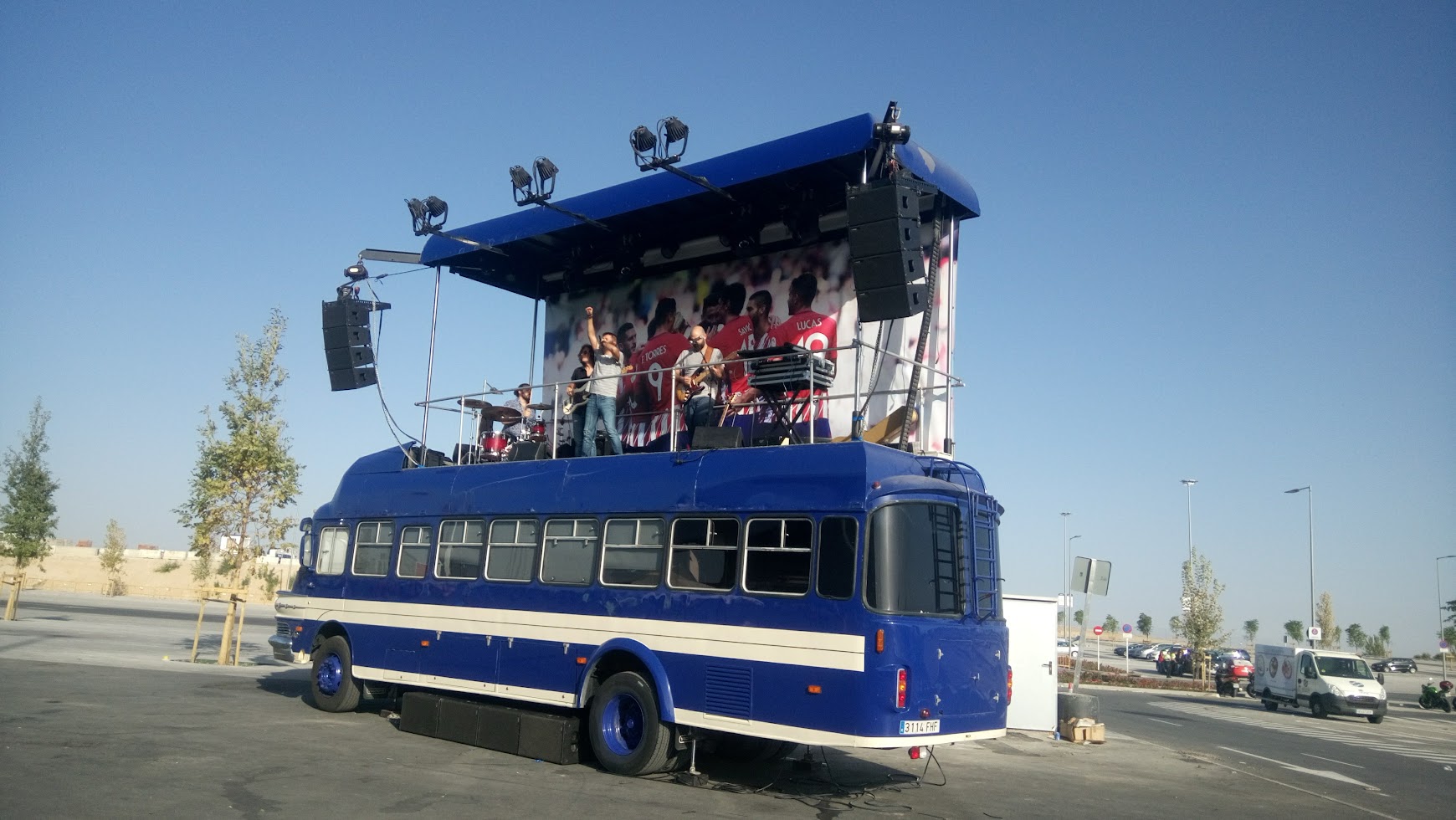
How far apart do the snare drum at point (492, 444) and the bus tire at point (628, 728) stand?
509 centimetres

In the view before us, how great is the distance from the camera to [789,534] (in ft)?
31.8

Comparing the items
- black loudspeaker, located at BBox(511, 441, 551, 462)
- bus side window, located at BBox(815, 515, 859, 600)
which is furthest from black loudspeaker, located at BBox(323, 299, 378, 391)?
bus side window, located at BBox(815, 515, 859, 600)

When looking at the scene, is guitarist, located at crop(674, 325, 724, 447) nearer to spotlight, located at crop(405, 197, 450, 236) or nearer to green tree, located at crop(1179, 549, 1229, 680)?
spotlight, located at crop(405, 197, 450, 236)

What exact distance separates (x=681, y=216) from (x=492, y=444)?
15.0ft

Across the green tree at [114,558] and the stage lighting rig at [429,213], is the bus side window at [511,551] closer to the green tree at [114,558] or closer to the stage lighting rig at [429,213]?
the stage lighting rig at [429,213]

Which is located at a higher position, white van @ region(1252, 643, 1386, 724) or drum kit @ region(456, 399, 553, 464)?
drum kit @ region(456, 399, 553, 464)

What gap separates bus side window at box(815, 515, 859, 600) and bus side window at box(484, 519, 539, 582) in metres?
4.25

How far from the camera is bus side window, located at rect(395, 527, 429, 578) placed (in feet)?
44.8

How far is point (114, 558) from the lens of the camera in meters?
63.2

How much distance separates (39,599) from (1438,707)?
59.8 m

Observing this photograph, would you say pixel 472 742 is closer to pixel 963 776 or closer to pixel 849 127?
pixel 963 776

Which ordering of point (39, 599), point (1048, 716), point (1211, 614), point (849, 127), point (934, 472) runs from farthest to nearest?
point (39, 599), point (1211, 614), point (1048, 716), point (849, 127), point (934, 472)

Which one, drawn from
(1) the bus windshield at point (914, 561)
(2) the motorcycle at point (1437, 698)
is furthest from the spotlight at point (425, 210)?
(2) the motorcycle at point (1437, 698)

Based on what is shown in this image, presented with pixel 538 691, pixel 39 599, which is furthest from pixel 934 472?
pixel 39 599
